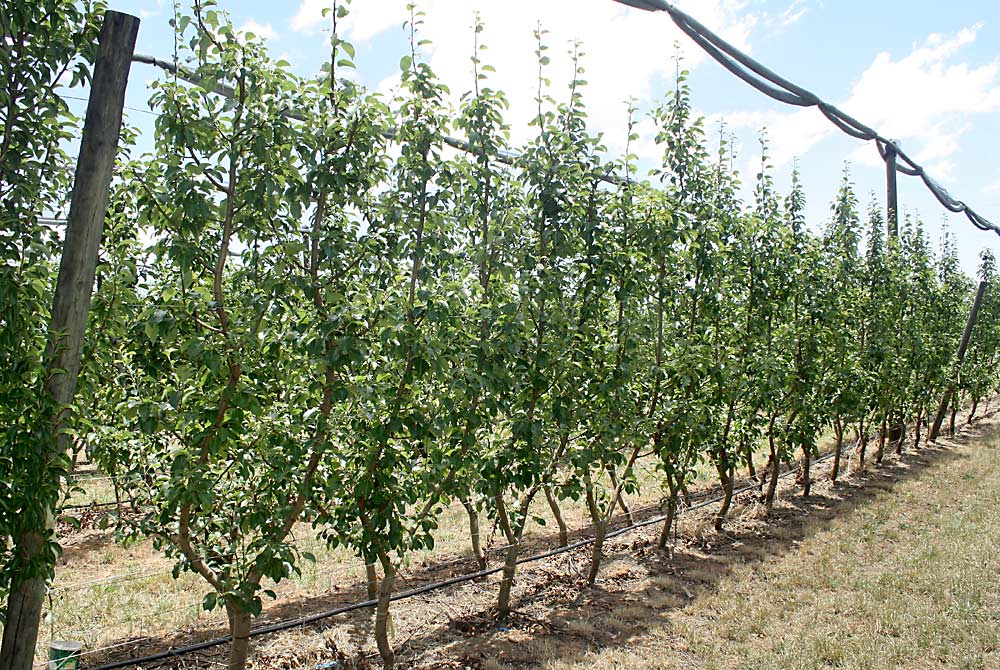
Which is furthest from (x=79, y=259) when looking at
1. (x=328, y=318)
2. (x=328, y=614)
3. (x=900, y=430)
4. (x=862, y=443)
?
(x=900, y=430)

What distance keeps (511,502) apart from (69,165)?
3280mm

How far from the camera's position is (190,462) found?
337cm

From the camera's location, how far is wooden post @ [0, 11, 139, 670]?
3.12 metres

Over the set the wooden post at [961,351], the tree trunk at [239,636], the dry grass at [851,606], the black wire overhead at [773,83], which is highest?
the black wire overhead at [773,83]

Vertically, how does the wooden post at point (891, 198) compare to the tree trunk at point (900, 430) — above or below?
above

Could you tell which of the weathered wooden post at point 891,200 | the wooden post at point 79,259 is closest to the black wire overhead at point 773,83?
the weathered wooden post at point 891,200

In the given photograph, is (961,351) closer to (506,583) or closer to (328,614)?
(506,583)

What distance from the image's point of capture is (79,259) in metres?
3.16

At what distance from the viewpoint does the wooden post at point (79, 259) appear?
312 cm

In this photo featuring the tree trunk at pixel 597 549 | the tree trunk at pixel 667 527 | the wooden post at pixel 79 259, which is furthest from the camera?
the tree trunk at pixel 667 527

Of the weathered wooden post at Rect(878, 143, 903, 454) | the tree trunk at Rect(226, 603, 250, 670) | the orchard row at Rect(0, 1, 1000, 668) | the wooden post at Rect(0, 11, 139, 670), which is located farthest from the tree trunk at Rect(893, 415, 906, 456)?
the wooden post at Rect(0, 11, 139, 670)

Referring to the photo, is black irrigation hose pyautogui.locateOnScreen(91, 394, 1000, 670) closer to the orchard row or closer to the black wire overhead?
the orchard row

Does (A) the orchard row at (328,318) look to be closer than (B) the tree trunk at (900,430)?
Yes

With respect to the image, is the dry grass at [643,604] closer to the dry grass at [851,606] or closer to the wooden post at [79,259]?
the dry grass at [851,606]
